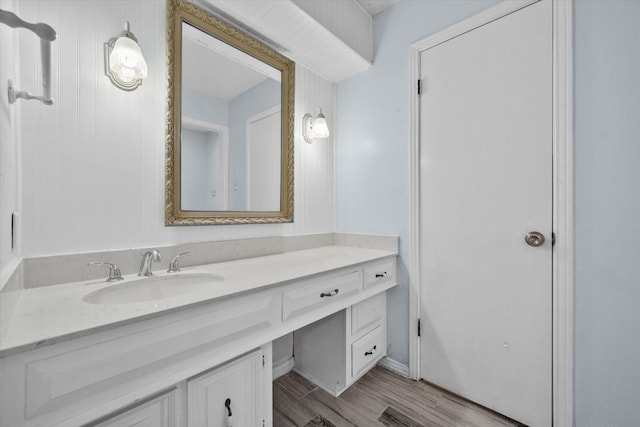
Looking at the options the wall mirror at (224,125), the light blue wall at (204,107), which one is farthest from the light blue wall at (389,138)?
the light blue wall at (204,107)

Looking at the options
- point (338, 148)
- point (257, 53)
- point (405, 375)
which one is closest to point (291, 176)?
point (338, 148)

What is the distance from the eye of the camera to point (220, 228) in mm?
1502

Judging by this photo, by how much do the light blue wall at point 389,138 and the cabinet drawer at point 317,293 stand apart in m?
0.52

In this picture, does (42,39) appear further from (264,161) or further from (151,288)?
(264,161)

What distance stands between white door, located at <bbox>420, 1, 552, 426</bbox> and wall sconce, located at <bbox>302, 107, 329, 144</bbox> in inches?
25.2

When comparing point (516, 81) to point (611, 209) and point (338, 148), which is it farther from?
point (338, 148)

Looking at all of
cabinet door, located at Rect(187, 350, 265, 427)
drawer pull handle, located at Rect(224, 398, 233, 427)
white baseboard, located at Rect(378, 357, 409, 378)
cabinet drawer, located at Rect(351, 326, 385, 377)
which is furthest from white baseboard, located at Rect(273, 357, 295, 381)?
drawer pull handle, located at Rect(224, 398, 233, 427)

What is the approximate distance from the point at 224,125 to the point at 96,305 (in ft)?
3.46

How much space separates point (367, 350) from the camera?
5.44 feet

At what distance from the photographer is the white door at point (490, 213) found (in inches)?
51.3

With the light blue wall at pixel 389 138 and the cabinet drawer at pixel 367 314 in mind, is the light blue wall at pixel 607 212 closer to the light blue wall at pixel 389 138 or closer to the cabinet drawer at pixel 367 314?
the light blue wall at pixel 389 138

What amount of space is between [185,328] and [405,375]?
1.51 meters

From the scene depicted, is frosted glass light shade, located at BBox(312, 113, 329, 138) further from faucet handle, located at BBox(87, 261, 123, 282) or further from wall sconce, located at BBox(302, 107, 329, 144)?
faucet handle, located at BBox(87, 261, 123, 282)

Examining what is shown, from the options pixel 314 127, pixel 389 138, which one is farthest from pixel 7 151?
pixel 389 138
